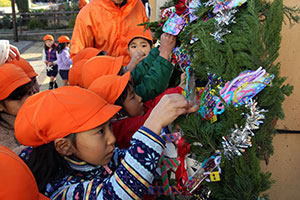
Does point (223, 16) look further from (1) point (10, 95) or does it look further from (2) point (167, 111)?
(1) point (10, 95)

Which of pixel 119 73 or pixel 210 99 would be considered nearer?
pixel 210 99

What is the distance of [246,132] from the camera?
3.42 ft

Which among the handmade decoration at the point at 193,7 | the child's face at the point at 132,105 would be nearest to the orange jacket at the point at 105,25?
the child's face at the point at 132,105

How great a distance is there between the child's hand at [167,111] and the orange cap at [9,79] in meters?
1.46

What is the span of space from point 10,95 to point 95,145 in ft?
3.98

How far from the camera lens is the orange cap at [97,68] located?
2303 mm

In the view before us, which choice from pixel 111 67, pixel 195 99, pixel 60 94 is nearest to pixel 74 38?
pixel 111 67

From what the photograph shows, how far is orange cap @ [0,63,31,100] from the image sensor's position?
86.5 inches

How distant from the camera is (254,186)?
3.40ft

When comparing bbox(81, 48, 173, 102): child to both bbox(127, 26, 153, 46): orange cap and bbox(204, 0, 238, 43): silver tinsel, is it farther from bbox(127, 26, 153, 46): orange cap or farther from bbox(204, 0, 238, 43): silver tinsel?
bbox(204, 0, 238, 43): silver tinsel

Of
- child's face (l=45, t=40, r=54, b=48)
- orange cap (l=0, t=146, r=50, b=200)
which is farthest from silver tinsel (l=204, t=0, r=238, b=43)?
child's face (l=45, t=40, r=54, b=48)

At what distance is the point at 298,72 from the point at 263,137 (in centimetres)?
80

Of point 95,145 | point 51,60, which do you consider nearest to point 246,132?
point 95,145

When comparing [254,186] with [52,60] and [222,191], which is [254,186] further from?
[52,60]
